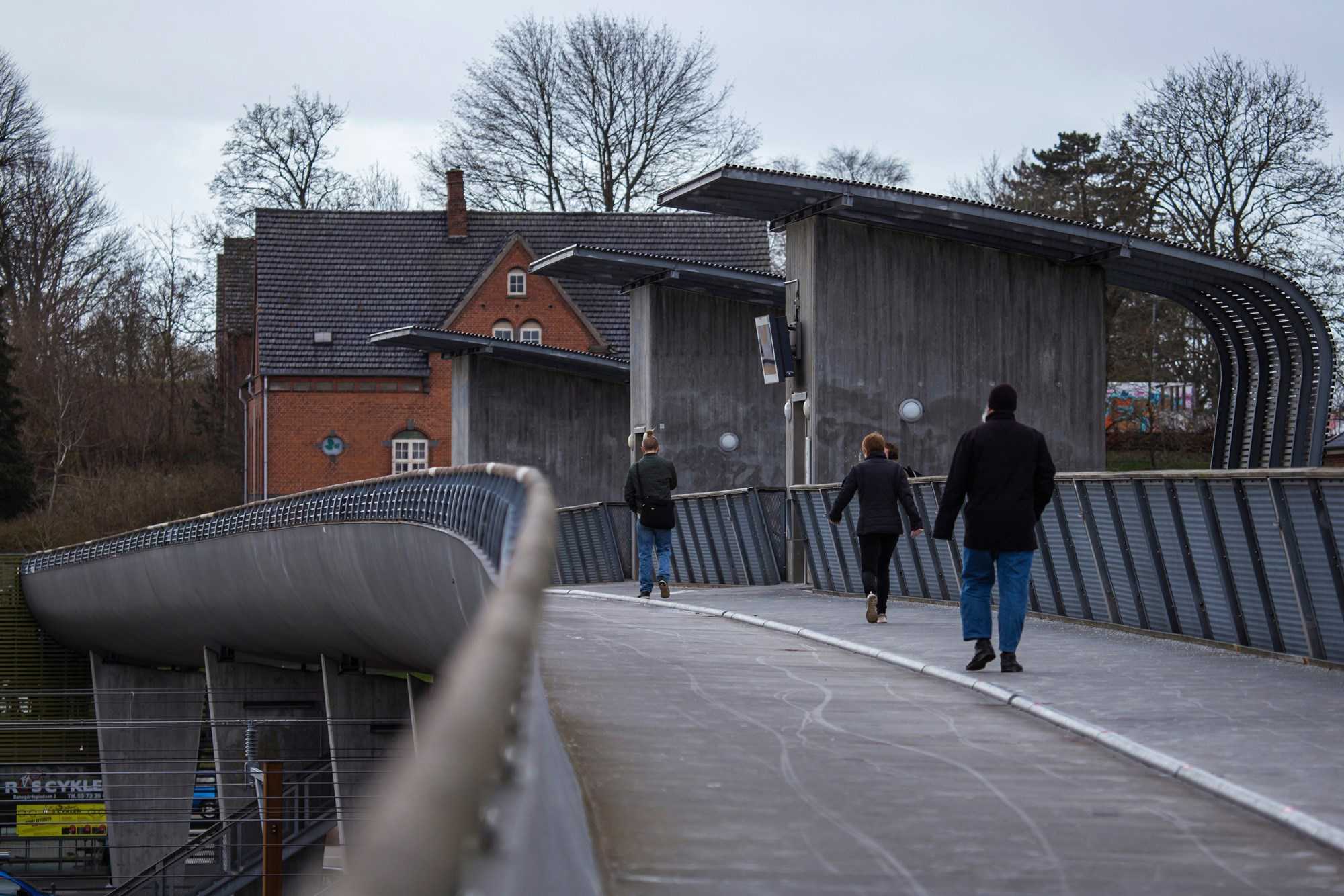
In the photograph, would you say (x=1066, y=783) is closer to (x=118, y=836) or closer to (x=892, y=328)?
(x=892, y=328)

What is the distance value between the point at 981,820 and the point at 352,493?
18.9 m

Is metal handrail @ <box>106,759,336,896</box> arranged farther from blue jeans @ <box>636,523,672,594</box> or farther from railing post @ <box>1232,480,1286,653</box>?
railing post @ <box>1232,480,1286,653</box>

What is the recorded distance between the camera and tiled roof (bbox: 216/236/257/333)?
214 feet

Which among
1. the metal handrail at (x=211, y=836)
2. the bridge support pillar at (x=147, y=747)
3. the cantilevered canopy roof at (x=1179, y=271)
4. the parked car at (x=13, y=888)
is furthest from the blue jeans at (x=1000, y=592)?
the bridge support pillar at (x=147, y=747)

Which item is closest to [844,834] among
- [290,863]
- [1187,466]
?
[290,863]

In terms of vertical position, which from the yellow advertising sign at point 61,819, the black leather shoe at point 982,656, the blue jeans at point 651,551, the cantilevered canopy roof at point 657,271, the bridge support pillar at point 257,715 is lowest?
the yellow advertising sign at point 61,819

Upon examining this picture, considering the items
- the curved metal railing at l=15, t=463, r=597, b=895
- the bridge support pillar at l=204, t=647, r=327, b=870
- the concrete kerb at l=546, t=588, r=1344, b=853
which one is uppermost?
the curved metal railing at l=15, t=463, r=597, b=895

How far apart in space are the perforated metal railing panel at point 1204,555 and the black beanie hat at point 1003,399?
170 centimetres

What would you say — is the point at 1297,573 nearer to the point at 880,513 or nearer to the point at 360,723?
the point at 880,513

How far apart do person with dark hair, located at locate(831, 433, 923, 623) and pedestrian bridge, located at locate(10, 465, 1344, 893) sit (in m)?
0.49

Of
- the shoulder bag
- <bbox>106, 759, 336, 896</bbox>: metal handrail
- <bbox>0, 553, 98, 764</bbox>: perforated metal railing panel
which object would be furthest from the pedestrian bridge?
<bbox>0, 553, 98, 764</bbox>: perforated metal railing panel

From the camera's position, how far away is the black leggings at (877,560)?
52.4 ft

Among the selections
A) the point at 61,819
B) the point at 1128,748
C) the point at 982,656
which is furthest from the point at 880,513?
the point at 61,819

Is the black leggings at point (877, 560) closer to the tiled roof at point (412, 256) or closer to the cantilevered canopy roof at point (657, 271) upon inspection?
the cantilevered canopy roof at point (657, 271)
